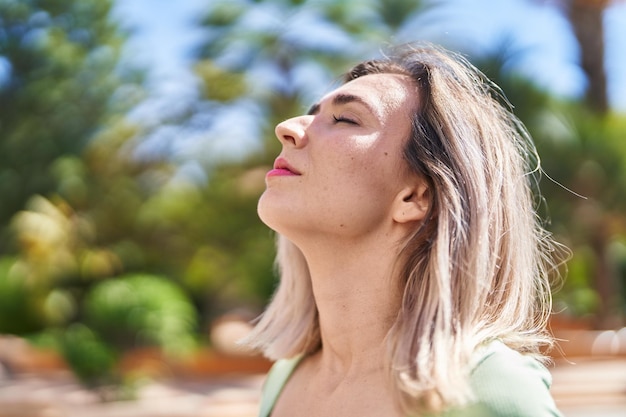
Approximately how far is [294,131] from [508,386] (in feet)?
2.19

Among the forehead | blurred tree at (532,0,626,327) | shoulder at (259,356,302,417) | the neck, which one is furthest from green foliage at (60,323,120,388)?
the forehead

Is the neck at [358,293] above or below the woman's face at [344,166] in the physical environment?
below

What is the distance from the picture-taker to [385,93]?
67.1 inches


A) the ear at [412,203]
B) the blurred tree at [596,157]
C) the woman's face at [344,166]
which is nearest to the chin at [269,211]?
the woman's face at [344,166]

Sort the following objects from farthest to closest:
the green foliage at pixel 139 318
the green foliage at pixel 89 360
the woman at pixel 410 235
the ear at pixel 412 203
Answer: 1. the green foliage at pixel 139 318
2. the green foliage at pixel 89 360
3. the ear at pixel 412 203
4. the woman at pixel 410 235

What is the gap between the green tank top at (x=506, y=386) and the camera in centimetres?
136

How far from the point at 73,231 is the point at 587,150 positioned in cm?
1154

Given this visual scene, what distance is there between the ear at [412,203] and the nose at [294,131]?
238mm

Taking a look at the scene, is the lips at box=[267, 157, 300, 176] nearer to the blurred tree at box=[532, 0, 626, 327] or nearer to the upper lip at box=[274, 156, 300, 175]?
the upper lip at box=[274, 156, 300, 175]

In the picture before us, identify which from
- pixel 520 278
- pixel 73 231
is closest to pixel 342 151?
pixel 520 278

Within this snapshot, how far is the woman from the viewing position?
58.5 inches

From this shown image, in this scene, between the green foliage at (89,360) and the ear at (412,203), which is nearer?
the ear at (412,203)

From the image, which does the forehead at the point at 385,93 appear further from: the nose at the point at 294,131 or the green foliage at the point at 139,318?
the green foliage at the point at 139,318

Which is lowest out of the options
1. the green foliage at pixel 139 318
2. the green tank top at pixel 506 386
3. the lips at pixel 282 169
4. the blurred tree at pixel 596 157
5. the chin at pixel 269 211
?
the green tank top at pixel 506 386
